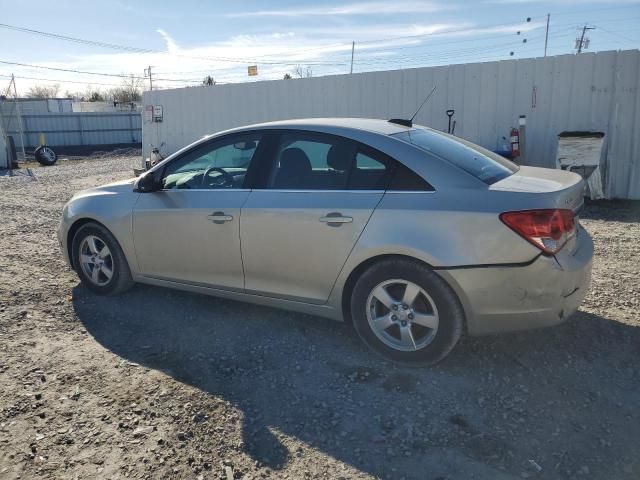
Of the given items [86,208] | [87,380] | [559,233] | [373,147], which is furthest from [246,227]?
[559,233]

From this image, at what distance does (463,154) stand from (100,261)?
3.35 m

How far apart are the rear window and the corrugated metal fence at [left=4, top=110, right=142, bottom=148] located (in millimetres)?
29819

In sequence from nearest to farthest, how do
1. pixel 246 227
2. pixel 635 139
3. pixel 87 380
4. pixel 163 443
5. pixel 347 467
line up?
pixel 347 467
pixel 163 443
pixel 87 380
pixel 246 227
pixel 635 139

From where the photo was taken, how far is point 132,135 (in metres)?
34.0

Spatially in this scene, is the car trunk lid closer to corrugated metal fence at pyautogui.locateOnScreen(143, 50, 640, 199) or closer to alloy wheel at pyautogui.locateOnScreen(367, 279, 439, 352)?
alloy wheel at pyautogui.locateOnScreen(367, 279, 439, 352)

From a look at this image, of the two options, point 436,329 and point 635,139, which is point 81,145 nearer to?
point 635,139

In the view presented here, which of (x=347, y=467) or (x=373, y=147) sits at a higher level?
(x=373, y=147)

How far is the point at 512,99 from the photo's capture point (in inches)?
380

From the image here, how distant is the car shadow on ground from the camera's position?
2674 millimetres

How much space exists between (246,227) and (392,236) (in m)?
1.16

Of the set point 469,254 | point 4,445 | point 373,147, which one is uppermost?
point 373,147

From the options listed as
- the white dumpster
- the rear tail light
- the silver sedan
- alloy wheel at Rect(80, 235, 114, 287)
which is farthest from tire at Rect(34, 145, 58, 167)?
the rear tail light

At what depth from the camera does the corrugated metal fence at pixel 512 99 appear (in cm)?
881

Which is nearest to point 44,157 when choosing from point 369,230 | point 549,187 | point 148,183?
point 148,183
